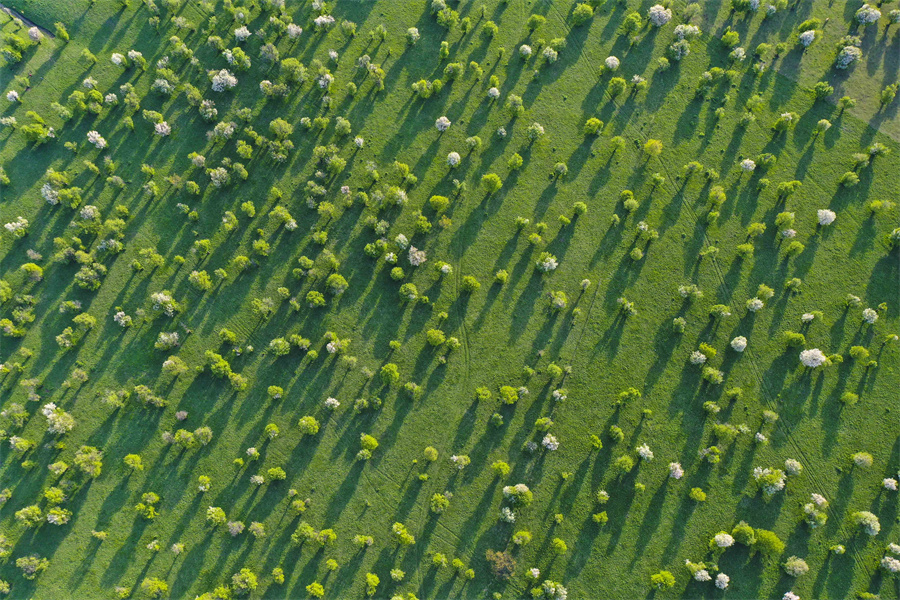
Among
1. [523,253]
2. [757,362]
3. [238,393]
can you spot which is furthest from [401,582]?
[757,362]

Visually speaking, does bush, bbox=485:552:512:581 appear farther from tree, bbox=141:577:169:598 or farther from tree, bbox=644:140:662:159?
tree, bbox=644:140:662:159

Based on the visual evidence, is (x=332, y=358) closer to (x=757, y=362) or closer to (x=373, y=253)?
(x=373, y=253)

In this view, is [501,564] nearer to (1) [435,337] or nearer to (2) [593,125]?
(1) [435,337]

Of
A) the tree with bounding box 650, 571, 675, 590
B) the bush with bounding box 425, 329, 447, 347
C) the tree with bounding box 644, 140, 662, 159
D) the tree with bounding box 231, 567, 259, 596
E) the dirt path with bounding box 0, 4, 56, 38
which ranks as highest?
the tree with bounding box 644, 140, 662, 159

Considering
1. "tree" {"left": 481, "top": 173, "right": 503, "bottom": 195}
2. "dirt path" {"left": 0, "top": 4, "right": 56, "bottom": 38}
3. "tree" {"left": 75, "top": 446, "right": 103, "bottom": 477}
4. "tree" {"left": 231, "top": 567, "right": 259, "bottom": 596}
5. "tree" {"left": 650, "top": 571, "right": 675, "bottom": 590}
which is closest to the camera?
"tree" {"left": 231, "top": 567, "right": 259, "bottom": 596}

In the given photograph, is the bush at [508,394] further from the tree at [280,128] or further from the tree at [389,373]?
the tree at [280,128]

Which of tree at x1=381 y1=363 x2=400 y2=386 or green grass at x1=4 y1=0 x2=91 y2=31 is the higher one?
green grass at x1=4 y1=0 x2=91 y2=31

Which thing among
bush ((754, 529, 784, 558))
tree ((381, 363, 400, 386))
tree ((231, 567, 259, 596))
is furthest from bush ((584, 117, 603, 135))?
tree ((231, 567, 259, 596))

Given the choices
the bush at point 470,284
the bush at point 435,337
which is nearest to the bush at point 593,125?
the bush at point 470,284
